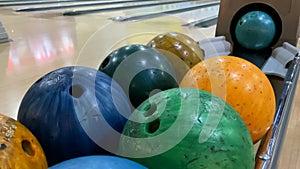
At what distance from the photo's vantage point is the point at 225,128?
62 cm

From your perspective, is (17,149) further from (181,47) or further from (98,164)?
(181,47)

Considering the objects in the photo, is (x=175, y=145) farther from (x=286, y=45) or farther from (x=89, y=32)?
(x=89, y=32)

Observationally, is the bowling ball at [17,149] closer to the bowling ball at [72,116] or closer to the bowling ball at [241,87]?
the bowling ball at [72,116]

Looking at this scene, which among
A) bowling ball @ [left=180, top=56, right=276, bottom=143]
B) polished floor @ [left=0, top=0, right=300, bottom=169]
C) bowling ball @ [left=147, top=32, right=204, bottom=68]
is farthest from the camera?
polished floor @ [left=0, top=0, right=300, bottom=169]

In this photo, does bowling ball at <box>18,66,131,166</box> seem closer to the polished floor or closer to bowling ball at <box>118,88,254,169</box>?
bowling ball at <box>118,88,254,169</box>

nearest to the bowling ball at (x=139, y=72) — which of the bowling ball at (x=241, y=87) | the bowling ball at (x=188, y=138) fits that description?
the bowling ball at (x=241, y=87)

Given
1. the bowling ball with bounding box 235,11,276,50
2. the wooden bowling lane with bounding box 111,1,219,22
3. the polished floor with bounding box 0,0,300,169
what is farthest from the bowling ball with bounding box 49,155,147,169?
the wooden bowling lane with bounding box 111,1,219,22

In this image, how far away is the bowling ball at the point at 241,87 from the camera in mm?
822

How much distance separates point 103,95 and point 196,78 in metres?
0.26

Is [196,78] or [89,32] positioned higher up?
[196,78]

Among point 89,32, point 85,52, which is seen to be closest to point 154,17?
point 89,32

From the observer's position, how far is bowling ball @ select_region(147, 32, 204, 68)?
1.10 metres

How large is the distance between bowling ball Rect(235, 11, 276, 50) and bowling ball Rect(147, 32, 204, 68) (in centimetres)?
74

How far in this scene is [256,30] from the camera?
1795 millimetres
